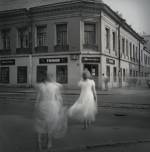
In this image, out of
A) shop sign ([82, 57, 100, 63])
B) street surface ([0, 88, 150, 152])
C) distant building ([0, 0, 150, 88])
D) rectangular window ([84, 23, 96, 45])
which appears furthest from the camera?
rectangular window ([84, 23, 96, 45])

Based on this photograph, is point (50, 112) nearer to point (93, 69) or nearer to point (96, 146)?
point (96, 146)

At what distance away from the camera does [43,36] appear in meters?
23.2

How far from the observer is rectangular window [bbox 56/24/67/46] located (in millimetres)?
22344

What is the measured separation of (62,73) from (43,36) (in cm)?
439

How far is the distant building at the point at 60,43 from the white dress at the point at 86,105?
1287 cm

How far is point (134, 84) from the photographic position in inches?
832

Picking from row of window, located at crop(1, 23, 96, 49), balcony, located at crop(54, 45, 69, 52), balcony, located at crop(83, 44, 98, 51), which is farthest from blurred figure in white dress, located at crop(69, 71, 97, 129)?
row of window, located at crop(1, 23, 96, 49)

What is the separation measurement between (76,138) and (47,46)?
711 inches

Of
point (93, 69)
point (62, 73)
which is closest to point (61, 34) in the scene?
point (62, 73)

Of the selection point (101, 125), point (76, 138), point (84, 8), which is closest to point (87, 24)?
point (84, 8)

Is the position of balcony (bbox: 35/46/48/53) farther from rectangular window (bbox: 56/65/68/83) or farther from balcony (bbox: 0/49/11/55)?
rectangular window (bbox: 56/65/68/83)

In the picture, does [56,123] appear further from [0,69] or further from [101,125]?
[0,69]

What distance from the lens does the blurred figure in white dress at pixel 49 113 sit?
4.73 m

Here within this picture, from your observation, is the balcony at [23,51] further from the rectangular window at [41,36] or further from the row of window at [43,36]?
the rectangular window at [41,36]
